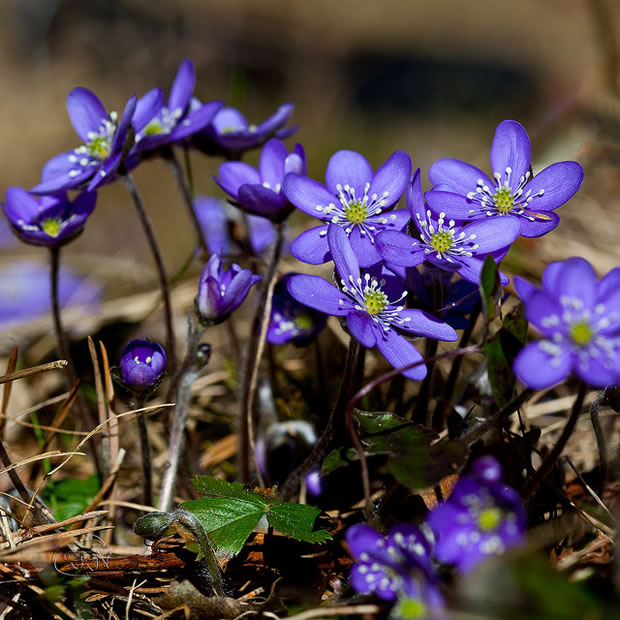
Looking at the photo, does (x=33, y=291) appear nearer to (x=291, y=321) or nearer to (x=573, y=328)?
(x=291, y=321)

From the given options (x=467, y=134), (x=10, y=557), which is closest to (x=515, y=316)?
(x=10, y=557)

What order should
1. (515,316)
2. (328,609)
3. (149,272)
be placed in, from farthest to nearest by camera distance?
(149,272)
(515,316)
(328,609)

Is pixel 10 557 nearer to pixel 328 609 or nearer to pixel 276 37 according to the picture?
pixel 328 609

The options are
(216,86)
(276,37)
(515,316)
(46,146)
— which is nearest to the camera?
(515,316)

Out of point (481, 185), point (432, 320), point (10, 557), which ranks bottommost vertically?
point (10, 557)

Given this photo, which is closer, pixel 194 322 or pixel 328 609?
pixel 328 609

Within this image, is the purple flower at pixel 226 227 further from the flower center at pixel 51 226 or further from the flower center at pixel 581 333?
the flower center at pixel 581 333

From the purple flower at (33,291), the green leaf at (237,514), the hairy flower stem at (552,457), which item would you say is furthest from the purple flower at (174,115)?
the purple flower at (33,291)
